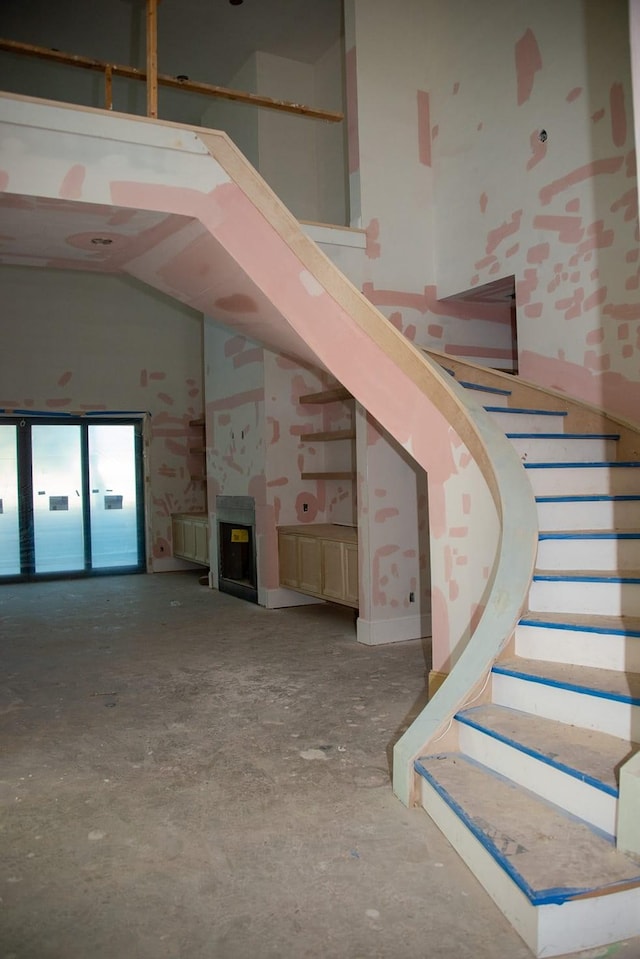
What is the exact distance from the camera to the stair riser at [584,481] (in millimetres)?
→ 4055

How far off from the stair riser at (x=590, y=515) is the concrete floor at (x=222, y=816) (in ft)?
4.33

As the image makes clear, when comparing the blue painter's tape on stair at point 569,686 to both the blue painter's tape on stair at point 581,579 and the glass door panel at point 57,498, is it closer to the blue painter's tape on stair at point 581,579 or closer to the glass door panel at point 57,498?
the blue painter's tape on stair at point 581,579

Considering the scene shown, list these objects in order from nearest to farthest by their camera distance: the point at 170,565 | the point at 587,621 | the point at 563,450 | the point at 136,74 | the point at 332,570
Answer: the point at 587,621
the point at 563,450
the point at 136,74
the point at 332,570
the point at 170,565

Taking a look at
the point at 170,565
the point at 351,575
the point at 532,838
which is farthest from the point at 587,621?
the point at 170,565

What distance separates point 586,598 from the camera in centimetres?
326

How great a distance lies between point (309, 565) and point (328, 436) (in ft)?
3.96

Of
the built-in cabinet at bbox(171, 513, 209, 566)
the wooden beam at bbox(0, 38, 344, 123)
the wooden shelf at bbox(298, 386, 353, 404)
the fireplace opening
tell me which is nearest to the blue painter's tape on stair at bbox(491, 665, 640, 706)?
the wooden shelf at bbox(298, 386, 353, 404)

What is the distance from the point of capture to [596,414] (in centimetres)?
475

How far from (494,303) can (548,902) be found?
5.12 m

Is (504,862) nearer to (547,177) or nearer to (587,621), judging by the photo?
(587,621)

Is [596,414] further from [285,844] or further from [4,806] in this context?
[4,806]

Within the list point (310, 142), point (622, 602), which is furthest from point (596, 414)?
point (310, 142)

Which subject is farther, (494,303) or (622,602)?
(494,303)

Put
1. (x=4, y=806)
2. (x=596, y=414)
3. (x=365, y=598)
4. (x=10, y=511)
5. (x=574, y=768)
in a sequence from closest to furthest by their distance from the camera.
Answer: (x=574, y=768) → (x=4, y=806) → (x=596, y=414) → (x=365, y=598) → (x=10, y=511)
